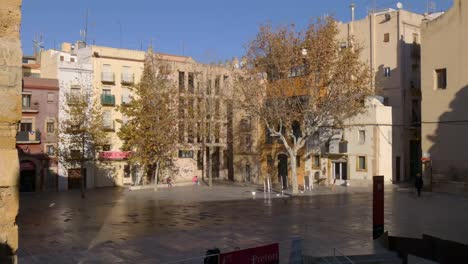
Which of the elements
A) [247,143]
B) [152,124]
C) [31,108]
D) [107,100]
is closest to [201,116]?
[152,124]

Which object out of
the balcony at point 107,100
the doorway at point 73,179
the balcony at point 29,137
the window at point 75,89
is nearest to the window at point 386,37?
the balcony at point 107,100

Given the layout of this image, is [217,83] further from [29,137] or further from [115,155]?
[29,137]

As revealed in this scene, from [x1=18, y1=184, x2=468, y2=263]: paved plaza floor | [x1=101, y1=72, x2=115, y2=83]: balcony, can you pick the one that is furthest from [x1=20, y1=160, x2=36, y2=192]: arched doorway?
[x1=18, y1=184, x2=468, y2=263]: paved plaza floor

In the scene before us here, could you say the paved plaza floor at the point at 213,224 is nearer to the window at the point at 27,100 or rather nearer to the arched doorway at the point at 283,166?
the arched doorway at the point at 283,166

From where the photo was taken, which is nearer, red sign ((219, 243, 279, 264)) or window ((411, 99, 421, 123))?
red sign ((219, 243, 279, 264))

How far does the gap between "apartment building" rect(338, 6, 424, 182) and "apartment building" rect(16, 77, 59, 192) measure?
1102 inches

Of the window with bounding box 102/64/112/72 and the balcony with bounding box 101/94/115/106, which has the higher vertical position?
the window with bounding box 102/64/112/72

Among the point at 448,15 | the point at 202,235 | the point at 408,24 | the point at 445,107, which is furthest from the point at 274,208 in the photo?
the point at 408,24

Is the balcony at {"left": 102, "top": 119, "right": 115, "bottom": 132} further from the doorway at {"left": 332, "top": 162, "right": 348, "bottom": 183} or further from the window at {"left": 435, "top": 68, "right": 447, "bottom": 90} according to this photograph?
the window at {"left": 435, "top": 68, "right": 447, "bottom": 90}

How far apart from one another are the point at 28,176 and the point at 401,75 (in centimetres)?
3506

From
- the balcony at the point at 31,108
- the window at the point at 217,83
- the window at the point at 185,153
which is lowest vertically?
the window at the point at 185,153

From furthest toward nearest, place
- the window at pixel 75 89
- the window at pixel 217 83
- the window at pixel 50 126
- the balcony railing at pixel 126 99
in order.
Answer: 1. the balcony railing at pixel 126 99
2. the window at pixel 217 83
3. the window at pixel 75 89
4. the window at pixel 50 126

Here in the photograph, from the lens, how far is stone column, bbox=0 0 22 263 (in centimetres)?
702

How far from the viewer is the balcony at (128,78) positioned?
5464 centimetres
